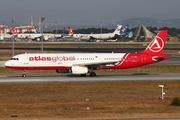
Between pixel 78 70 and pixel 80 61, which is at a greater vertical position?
pixel 80 61

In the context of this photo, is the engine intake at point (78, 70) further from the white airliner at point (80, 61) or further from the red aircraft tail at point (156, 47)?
the red aircraft tail at point (156, 47)

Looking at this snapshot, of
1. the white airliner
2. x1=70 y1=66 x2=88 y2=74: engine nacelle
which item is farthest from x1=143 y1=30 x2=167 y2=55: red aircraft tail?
x1=70 y1=66 x2=88 y2=74: engine nacelle

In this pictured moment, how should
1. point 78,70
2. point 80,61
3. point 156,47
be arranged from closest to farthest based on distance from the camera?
point 78,70 → point 80,61 → point 156,47

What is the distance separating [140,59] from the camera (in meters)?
57.1

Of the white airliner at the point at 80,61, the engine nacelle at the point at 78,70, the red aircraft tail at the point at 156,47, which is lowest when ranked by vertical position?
the engine nacelle at the point at 78,70

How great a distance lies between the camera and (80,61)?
56219 mm

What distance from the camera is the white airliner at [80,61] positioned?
2161 inches

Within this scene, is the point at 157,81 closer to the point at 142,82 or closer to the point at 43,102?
the point at 142,82

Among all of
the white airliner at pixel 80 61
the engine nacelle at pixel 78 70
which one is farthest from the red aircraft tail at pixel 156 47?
the engine nacelle at pixel 78 70

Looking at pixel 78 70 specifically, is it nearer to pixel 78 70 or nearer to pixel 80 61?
pixel 78 70

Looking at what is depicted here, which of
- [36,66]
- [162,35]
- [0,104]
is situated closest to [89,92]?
[0,104]

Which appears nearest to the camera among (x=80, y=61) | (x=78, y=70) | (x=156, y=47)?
(x=78, y=70)

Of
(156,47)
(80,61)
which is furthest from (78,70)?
(156,47)

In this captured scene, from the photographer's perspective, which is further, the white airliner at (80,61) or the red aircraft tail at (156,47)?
the red aircraft tail at (156,47)
